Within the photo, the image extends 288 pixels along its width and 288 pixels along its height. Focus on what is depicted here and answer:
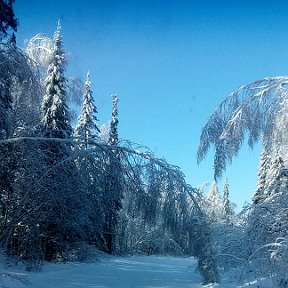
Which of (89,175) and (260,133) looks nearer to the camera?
(260,133)

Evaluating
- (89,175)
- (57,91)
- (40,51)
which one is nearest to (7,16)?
(89,175)

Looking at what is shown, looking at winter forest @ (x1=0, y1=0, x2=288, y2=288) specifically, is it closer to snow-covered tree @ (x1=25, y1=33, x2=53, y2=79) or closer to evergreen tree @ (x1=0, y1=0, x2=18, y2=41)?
evergreen tree @ (x1=0, y1=0, x2=18, y2=41)

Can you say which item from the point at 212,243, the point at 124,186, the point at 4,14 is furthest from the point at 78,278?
the point at 4,14

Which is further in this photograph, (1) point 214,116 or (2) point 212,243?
(2) point 212,243

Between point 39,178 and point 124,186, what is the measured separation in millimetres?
2292

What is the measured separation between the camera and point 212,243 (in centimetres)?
1122

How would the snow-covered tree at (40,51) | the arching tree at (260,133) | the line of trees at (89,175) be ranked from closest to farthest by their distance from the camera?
1. the arching tree at (260,133)
2. the line of trees at (89,175)
3. the snow-covered tree at (40,51)

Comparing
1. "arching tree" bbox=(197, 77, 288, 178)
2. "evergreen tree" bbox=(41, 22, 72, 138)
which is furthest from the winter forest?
"evergreen tree" bbox=(41, 22, 72, 138)

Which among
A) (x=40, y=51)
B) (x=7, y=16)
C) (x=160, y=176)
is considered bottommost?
(x=160, y=176)

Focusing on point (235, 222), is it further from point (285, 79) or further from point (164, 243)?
point (164, 243)

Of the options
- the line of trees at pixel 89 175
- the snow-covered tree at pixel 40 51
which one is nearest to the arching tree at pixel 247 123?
the line of trees at pixel 89 175

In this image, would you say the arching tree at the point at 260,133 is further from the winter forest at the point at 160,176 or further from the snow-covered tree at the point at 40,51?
the snow-covered tree at the point at 40,51

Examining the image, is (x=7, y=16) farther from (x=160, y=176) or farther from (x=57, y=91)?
(x=57, y=91)

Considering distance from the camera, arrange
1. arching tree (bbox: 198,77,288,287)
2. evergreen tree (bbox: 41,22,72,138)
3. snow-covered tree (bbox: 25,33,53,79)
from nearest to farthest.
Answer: arching tree (bbox: 198,77,288,287) < snow-covered tree (bbox: 25,33,53,79) < evergreen tree (bbox: 41,22,72,138)
